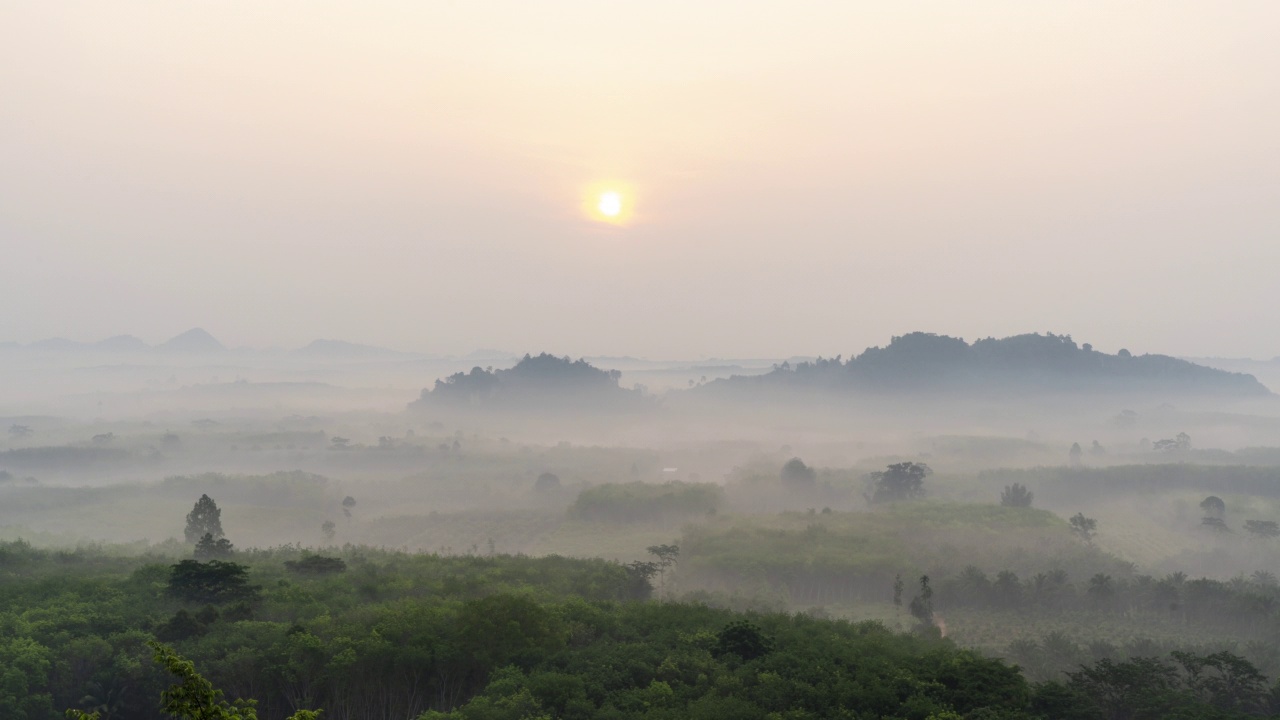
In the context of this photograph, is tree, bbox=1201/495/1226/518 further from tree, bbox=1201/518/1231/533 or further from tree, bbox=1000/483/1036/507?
tree, bbox=1000/483/1036/507

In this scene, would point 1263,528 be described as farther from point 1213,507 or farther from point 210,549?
point 210,549

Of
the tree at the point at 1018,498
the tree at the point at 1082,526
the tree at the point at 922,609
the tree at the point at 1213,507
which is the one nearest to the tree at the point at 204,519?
the tree at the point at 922,609

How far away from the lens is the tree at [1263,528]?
497 feet

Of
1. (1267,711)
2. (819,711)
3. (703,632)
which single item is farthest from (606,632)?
(1267,711)

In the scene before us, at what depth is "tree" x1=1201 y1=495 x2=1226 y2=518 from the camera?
170 meters

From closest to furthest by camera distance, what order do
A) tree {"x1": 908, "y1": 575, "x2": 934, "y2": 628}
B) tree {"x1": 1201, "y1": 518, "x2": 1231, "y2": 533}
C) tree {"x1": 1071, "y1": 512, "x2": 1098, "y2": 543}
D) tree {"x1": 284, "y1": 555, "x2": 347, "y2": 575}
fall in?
1. tree {"x1": 284, "y1": 555, "x2": 347, "y2": 575}
2. tree {"x1": 908, "y1": 575, "x2": 934, "y2": 628}
3. tree {"x1": 1071, "y1": 512, "x2": 1098, "y2": 543}
4. tree {"x1": 1201, "y1": 518, "x2": 1231, "y2": 533}

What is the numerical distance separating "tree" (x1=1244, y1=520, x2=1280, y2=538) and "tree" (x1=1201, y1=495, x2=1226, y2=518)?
14.2m

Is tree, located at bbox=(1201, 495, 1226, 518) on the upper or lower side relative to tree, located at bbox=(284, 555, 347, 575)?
lower

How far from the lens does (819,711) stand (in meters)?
39.9

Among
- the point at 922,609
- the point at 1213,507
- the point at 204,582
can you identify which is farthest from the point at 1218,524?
the point at 204,582

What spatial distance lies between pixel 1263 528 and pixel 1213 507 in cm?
1981

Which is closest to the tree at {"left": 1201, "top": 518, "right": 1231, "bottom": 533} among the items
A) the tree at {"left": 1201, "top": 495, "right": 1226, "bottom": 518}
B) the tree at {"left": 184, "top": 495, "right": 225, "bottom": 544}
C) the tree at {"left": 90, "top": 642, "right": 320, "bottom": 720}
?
the tree at {"left": 1201, "top": 495, "right": 1226, "bottom": 518}

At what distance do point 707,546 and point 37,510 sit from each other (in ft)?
628

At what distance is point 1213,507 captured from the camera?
563ft
